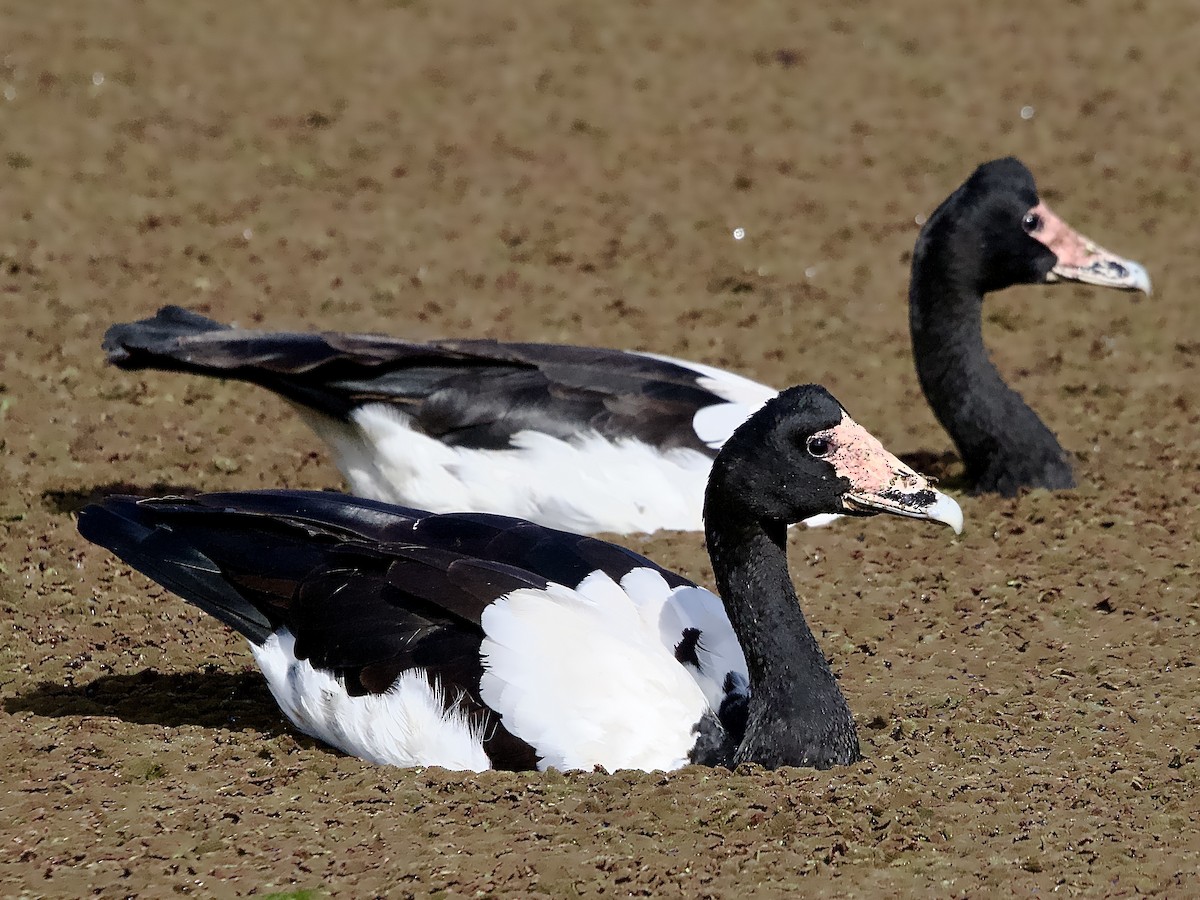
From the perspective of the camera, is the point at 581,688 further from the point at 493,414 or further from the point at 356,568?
the point at 493,414

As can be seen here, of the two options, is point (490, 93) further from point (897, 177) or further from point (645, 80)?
point (897, 177)

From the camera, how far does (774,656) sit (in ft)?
16.9

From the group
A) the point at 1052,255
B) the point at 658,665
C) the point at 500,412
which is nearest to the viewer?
the point at 658,665

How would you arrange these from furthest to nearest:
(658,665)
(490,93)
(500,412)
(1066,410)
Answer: (490,93) < (1066,410) < (500,412) < (658,665)

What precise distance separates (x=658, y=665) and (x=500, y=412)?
2.23 meters

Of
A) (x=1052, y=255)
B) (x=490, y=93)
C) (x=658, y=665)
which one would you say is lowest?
(x=658, y=665)

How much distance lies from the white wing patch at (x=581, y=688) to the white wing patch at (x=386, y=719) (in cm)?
15

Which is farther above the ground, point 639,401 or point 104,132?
point 104,132

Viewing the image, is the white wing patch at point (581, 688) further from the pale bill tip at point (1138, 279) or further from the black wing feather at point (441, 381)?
the pale bill tip at point (1138, 279)

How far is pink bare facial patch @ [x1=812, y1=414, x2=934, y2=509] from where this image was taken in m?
5.20

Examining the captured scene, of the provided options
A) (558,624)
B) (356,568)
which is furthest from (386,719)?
(558,624)

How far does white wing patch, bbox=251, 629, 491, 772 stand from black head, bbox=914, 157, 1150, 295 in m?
3.68

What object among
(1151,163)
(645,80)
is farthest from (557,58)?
(1151,163)

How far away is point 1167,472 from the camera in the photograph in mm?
7523
